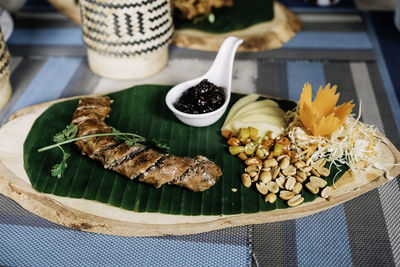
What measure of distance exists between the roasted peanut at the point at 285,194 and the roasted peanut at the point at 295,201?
0.07ft

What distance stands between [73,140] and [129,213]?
626mm

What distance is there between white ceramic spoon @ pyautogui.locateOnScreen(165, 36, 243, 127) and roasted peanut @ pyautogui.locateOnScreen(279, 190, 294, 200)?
0.73 metres

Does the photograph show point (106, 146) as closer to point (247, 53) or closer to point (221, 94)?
point (221, 94)

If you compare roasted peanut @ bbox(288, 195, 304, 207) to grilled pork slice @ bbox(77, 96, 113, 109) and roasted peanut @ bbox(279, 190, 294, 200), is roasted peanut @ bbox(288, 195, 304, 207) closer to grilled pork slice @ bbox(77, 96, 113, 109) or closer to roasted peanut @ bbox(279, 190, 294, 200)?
roasted peanut @ bbox(279, 190, 294, 200)

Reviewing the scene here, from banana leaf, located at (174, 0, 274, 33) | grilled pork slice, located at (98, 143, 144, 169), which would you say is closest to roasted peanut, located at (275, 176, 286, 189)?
grilled pork slice, located at (98, 143, 144, 169)

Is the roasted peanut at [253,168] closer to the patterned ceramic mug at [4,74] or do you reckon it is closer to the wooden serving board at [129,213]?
the wooden serving board at [129,213]

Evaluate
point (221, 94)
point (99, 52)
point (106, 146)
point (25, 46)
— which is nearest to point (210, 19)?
point (99, 52)

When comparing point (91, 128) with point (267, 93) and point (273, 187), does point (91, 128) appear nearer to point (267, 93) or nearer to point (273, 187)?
point (273, 187)

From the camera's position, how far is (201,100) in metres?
2.69

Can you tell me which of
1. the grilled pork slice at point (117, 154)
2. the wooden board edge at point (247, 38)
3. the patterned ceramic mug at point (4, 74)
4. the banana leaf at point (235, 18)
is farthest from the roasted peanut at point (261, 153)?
the patterned ceramic mug at point (4, 74)

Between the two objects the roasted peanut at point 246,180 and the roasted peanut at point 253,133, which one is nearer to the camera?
the roasted peanut at point 246,180

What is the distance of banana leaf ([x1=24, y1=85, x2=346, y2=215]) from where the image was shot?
7.41 ft

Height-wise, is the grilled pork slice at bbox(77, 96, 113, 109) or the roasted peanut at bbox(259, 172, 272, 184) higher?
the grilled pork slice at bbox(77, 96, 113, 109)

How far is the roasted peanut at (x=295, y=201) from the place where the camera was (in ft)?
7.36
